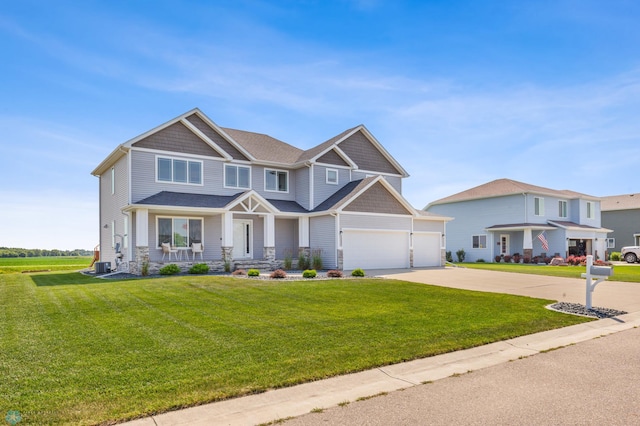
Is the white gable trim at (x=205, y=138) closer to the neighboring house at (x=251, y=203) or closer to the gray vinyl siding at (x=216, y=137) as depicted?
the neighboring house at (x=251, y=203)

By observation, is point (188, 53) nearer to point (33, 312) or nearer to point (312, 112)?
point (312, 112)

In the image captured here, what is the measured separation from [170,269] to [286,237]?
774cm

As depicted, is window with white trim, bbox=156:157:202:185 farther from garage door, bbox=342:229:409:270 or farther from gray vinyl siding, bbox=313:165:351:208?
garage door, bbox=342:229:409:270

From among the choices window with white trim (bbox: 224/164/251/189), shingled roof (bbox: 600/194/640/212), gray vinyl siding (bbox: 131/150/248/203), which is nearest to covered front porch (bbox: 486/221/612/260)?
shingled roof (bbox: 600/194/640/212)

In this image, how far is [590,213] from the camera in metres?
38.0

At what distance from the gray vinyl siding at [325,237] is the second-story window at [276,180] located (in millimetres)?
2928

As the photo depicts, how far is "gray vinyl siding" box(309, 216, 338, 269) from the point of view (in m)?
22.0

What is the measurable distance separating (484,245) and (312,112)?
77.7ft

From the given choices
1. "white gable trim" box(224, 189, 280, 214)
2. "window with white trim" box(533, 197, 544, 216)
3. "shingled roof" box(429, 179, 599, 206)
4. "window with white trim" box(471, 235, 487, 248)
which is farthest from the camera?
"window with white trim" box(471, 235, 487, 248)

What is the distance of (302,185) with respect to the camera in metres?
24.9

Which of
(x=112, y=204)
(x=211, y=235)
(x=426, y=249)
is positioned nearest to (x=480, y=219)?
(x=426, y=249)

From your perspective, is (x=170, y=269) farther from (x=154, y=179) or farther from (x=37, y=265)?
(x=37, y=265)

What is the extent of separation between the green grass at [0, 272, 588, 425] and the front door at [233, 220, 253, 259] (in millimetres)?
9840

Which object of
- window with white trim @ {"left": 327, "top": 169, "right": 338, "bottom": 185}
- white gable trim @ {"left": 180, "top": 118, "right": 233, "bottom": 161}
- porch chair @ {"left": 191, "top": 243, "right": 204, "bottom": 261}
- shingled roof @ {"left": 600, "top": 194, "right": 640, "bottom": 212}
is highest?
white gable trim @ {"left": 180, "top": 118, "right": 233, "bottom": 161}
